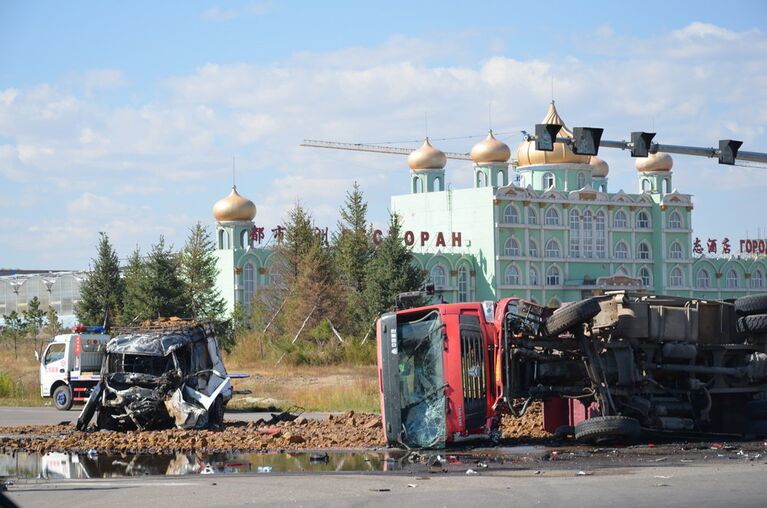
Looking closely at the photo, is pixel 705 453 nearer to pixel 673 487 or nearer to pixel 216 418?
pixel 673 487

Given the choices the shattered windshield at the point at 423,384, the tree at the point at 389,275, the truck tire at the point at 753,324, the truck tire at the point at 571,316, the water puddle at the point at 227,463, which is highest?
the tree at the point at 389,275

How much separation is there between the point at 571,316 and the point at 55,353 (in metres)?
21.9

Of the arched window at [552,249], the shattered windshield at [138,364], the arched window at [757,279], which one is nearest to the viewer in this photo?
the shattered windshield at [138,364]

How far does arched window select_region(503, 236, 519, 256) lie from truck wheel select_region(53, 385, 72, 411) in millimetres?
61737

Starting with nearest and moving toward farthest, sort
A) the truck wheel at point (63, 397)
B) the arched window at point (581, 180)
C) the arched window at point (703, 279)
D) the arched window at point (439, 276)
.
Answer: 1. the truck wheel at point (63, 397)
2. the arched window at point (439, 276)
3. the arched window at point (581, 180)
4. the arched window at point (703, 279)

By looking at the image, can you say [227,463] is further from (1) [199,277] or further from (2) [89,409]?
Result: (1) [199,277]

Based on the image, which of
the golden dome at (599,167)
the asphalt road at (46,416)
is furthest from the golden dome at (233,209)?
the asphalt road at (46,416)

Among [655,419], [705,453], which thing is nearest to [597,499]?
[705,453]

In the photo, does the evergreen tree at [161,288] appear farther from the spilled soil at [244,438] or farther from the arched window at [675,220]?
the arched window at [675,220]

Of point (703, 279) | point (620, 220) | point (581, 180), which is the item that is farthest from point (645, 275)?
point (581, 180)

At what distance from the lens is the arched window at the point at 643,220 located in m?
103

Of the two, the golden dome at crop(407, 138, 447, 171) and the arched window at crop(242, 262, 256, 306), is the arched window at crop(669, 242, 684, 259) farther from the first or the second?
the arched window at crop(242, 262, 256, 306)

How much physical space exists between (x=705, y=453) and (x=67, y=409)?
73.1 feet

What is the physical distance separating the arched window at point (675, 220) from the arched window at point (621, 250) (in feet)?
16.2
